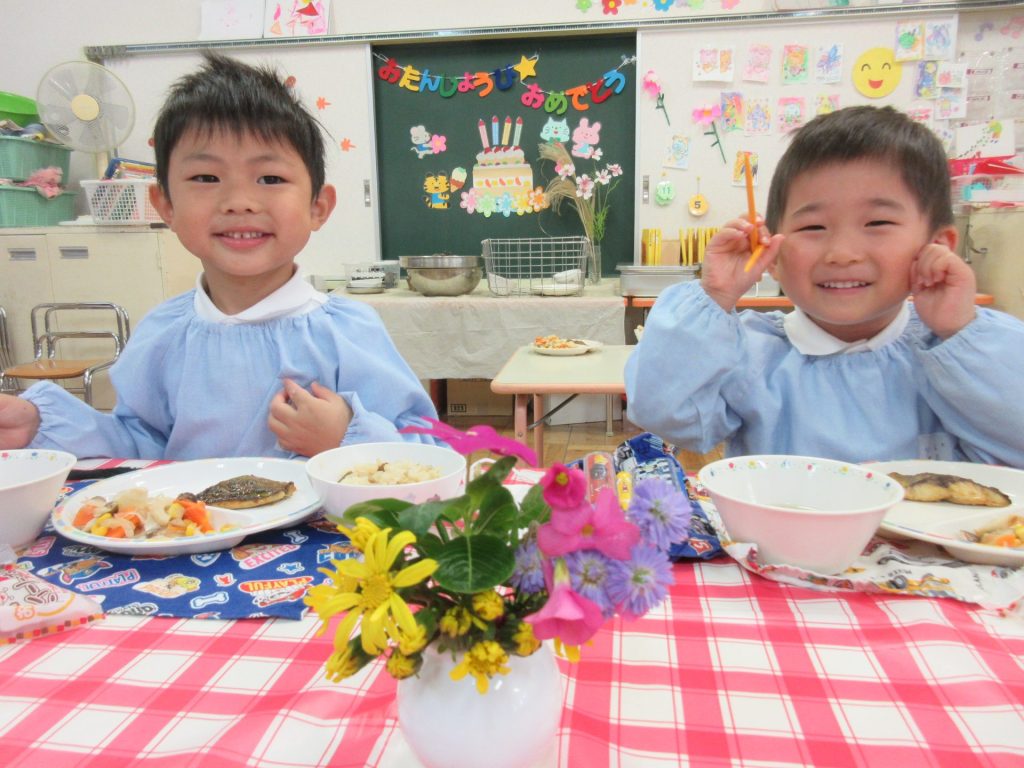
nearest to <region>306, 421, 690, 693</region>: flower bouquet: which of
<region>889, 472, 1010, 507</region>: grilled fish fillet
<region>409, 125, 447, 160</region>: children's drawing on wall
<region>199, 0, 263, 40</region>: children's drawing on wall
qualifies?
<region>889, 472, 1010, 507</region>: grilled fish fillet

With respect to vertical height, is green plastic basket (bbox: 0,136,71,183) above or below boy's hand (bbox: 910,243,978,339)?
above

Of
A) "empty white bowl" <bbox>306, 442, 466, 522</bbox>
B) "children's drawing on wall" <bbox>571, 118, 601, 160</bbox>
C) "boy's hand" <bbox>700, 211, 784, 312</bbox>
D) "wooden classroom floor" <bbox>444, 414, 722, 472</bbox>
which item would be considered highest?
"children's drawing on wall" <bbox>571, 118, 601, 160</bbox>

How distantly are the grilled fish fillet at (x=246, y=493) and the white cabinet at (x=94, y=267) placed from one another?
8.68 ft

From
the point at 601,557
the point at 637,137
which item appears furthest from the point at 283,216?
the point at 637,137

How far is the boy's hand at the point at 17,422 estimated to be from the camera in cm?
100

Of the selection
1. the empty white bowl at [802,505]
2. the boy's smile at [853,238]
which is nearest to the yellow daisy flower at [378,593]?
the empty white bowl at [802,505]

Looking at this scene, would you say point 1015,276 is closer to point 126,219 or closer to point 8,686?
point 8,686

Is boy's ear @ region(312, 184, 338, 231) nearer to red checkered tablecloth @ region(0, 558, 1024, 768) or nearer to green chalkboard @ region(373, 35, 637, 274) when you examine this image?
red checkered tablecloth @ region(0, 558, 1024, 768)

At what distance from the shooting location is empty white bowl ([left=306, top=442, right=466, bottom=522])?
68cm

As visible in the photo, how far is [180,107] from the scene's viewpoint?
1022mm

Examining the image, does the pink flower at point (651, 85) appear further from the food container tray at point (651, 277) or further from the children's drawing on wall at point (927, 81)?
the children's drawing on wall at point (927, 81)

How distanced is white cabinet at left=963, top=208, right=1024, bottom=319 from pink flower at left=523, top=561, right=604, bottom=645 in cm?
303

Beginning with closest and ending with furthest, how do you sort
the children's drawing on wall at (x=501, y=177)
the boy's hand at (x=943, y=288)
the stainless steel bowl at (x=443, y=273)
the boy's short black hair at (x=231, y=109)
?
the boy's hand at (x=943, y=288) → the boy's short black hair at (x=231, y=109) → the stainless steel bowl at (x=443, y=273) → the children's drawing on wall at (x=501, y=177)

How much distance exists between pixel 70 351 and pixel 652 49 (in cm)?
320
